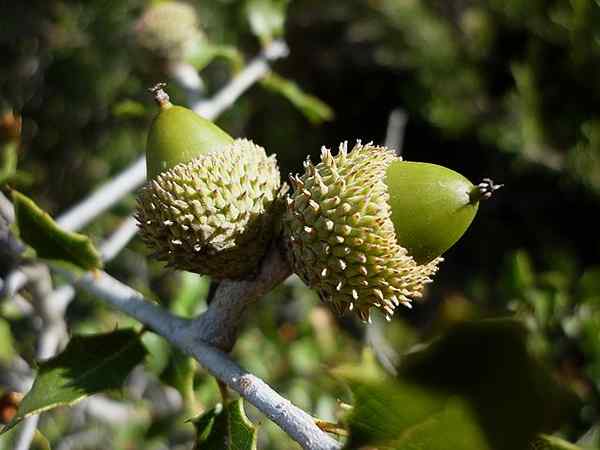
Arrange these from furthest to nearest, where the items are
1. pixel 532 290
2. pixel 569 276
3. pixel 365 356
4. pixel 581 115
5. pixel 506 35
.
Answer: pixel 506 35, pixel 581 115, pixel 569 276, pixel 532 290, pixel 365 356

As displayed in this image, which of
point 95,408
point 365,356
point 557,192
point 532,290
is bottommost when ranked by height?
point 557,192

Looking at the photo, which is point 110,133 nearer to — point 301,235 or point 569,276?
point 569,276

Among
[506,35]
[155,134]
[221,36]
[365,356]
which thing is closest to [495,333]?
[155,134]

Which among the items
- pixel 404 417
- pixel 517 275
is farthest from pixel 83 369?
pixel 517 275

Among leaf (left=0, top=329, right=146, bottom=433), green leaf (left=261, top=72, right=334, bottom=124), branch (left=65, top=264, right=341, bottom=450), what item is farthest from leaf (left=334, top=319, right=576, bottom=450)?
green leaf (left=261, top=72, right=334, bottom=124)

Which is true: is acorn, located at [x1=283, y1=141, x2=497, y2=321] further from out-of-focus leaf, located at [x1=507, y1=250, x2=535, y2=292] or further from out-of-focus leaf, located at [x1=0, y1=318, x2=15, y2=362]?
out-of-focus leaf, located at [x1=0, y1=318, x2=15, y2=362]

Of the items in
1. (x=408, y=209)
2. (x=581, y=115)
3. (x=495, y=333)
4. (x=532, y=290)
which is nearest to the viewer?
(x=495, y=333)

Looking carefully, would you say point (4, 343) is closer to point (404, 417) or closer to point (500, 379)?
point (404, 417)
